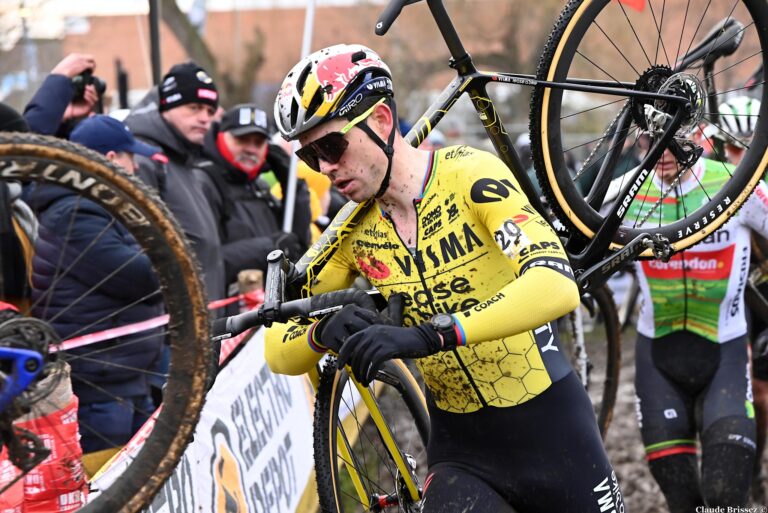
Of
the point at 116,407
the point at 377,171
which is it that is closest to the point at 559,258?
the point at 377,171

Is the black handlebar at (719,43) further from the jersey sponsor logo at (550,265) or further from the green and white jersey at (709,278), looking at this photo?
the jersey sponsor logo at (550,265)

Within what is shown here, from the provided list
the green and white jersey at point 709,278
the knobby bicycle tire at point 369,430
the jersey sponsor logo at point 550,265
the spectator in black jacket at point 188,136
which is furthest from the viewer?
the spectator in black jacket at point 188,136

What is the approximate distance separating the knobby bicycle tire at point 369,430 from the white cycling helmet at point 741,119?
212cm

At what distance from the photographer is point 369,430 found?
4656 millimetres

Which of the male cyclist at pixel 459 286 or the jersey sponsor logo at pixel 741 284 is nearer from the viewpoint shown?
the male cyclist at pixel 459 286

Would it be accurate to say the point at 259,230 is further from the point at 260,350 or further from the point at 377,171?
the point at 377,171

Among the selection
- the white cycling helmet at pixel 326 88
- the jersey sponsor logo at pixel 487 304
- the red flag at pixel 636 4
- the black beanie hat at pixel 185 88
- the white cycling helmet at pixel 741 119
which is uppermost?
the black beanie hat at pixel 185 88

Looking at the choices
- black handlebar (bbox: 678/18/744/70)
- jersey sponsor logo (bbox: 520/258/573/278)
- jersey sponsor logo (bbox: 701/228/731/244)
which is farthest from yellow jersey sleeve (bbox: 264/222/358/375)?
jersey sponsor logo (bbox: 701/228/731/244)

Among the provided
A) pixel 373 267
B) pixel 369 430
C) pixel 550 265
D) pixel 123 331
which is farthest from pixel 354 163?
pixel 123 331

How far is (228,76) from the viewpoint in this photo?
22.7 meters

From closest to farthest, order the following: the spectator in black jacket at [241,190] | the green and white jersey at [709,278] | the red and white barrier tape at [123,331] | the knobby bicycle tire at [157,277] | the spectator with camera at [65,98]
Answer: the knobby bicycle tire at [157,277]
the red and white barrier tape at [123,331]
the spectator with camera at [65,98]
the green and white jersey at [709,278]
the spectator in black jacket at [241,190]

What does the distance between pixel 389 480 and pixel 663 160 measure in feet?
7.41

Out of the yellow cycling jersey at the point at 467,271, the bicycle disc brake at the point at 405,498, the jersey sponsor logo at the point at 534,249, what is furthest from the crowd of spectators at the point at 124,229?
the jersey sponsor logo at the point at 534,249

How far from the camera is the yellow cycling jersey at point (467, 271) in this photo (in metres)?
3.24
